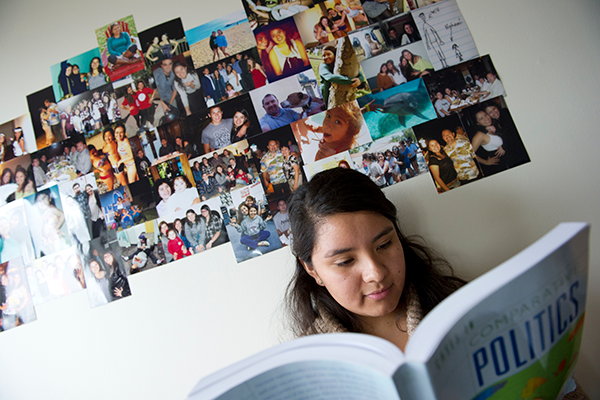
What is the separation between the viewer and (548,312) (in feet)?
1.44

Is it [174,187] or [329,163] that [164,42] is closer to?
[174,187]

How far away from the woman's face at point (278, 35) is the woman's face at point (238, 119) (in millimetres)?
214

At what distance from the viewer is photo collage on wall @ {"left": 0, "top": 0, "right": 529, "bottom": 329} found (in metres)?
0.91

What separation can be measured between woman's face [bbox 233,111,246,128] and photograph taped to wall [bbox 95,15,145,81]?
12.6 inches

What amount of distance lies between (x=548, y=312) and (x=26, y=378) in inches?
50.9

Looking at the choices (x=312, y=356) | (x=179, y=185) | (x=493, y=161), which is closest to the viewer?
(x=312, y=356)

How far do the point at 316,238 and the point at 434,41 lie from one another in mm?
602

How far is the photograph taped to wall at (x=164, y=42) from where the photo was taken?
102cm

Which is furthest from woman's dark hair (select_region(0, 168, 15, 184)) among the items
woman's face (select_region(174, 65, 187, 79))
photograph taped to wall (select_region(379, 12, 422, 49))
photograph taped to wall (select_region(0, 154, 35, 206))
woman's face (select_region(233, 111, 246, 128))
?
photograph taped to wall (select_region(379, 12, 422, 49))

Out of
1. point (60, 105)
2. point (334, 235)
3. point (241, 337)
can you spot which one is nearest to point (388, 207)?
point (334, 235)

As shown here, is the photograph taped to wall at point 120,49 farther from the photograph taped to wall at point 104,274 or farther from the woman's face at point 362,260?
the woman's face at point 362,260

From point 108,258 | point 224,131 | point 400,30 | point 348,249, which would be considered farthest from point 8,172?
point 400,30

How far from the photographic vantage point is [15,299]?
1.05 m

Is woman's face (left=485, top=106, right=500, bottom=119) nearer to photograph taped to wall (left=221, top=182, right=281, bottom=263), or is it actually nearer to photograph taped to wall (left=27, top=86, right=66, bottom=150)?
photograph taped to wall (left=221, top=182, right=281, bottom=263)
